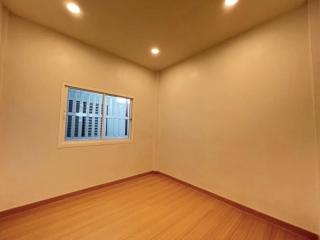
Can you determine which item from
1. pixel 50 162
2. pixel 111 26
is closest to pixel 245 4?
pixel 111 26

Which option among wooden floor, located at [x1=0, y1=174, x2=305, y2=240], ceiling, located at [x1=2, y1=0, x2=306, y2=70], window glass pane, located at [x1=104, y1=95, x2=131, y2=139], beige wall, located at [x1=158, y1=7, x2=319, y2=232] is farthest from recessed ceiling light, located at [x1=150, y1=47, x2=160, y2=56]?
wooden floor, located at [x1=0, y1=174, x2=305, y2=240]

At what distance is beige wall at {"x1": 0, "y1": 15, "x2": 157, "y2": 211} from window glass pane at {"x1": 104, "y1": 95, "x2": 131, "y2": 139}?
32cm

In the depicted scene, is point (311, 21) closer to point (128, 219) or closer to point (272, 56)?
point (272, 56)

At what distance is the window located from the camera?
2718mm

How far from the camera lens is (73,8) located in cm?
196

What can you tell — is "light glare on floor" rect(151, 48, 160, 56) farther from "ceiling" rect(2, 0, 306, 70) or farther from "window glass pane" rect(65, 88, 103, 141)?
"window glass pane" rect(65, 88, 103, 141)

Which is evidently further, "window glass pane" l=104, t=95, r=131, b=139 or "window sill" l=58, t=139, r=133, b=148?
"window glass pane" l=104, t=95, r=131, b=139

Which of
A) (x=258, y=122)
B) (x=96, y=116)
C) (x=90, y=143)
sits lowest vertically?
(x=90, y=143)

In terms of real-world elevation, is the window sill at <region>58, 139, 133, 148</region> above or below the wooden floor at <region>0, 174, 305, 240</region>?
above

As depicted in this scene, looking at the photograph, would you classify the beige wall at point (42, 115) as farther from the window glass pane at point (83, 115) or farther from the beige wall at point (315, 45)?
the beige wall at point (315, 45)

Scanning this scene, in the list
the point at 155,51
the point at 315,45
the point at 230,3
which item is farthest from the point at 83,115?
the point at 315,45

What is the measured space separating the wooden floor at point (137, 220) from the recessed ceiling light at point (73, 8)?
2.81 metres

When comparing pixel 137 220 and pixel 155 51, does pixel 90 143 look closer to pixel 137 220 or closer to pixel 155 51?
pixel 137 220

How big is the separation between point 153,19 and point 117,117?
7.08ft
